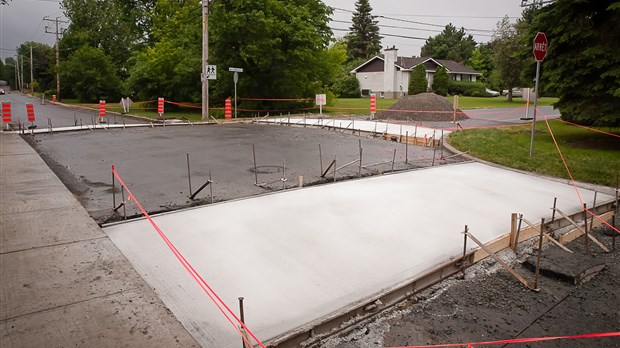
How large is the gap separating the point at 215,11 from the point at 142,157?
16.5m

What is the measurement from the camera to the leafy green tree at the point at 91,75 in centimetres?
4709

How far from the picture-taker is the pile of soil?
77.2 ft

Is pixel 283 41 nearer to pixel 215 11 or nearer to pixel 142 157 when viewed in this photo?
pixel 215 11

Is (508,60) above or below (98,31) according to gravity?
below

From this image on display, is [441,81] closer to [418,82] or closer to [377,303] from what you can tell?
[418,82]

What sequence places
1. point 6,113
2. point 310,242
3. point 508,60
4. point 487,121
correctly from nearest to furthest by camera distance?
point 310,242, point 6,113, point 487,121, point 508,60

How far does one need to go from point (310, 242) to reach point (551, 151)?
1021cm

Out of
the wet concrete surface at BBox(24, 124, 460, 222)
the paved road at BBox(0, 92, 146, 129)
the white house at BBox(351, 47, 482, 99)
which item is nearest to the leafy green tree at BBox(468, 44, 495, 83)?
the white house at BBox(351, 47, 482, 99)

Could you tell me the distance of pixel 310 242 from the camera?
5941 millimetres

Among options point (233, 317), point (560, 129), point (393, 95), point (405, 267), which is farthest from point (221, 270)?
point (393, 95)

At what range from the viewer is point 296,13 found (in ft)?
89.4

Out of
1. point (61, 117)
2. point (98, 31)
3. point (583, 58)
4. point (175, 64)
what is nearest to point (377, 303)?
point (583, 58)

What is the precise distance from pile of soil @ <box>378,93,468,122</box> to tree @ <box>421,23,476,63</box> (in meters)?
69.4

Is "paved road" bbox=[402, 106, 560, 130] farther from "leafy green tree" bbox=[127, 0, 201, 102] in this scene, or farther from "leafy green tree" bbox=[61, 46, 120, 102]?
"leafy green tree" bbox=[61, 46, 120, 102]
